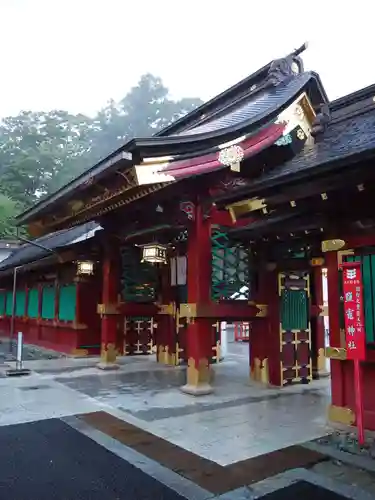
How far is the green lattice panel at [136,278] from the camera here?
42.1ft

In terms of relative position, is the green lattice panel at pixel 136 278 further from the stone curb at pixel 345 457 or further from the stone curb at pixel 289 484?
the stone curb at pixel 289 484

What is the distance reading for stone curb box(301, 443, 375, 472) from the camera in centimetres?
461

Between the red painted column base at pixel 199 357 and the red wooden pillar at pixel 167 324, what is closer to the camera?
the red painted column base at pixel 199 357

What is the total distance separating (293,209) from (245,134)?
8.47 ft

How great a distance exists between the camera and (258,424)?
6.31 m

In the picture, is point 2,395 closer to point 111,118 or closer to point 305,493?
point 305,493

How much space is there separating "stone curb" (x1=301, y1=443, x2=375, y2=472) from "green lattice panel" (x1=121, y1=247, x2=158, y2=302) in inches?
325

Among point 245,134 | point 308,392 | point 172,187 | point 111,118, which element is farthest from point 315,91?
point 111,118

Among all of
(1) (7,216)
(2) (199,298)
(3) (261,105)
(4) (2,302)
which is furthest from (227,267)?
(1) (7,216)

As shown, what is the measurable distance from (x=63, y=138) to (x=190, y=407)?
4723 cm

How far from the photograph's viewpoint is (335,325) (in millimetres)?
6191

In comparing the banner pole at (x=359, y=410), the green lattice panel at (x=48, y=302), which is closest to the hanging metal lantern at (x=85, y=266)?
the green lattice panel at (x=48, y=302)

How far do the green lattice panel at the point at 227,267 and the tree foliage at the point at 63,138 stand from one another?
2636 centimetres

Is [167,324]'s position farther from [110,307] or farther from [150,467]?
[150,467]
